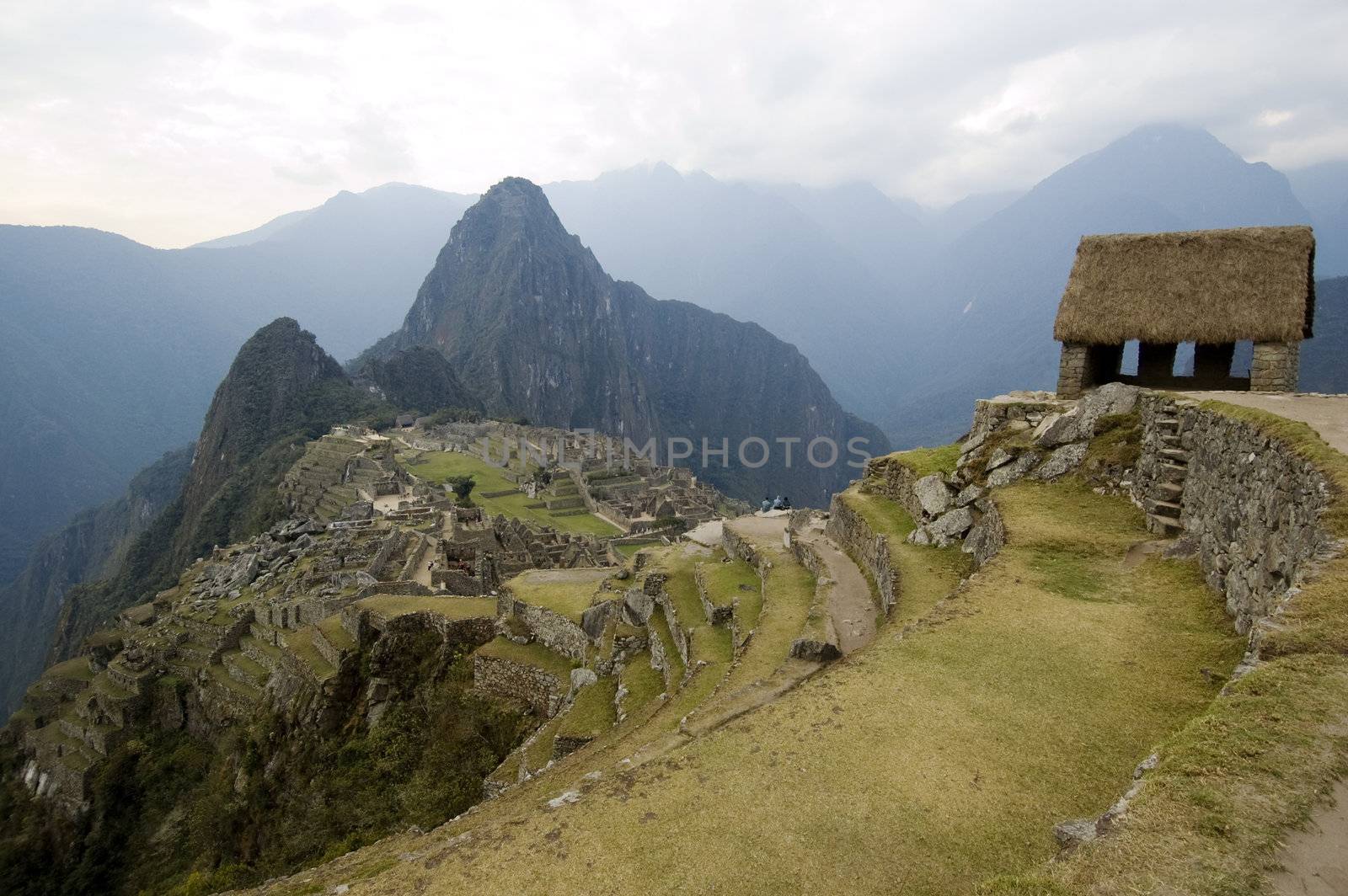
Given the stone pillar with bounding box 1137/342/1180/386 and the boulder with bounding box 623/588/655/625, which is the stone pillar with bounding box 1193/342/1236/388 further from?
the boulder with bounding box 623/588/655/625

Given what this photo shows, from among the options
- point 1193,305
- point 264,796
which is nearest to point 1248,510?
point 1193,305

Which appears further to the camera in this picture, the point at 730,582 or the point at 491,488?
the point at 491,488

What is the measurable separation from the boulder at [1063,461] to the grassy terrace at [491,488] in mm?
37143

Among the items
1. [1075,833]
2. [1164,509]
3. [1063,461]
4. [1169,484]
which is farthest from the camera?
[1063,461]

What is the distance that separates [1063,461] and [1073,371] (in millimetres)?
3790

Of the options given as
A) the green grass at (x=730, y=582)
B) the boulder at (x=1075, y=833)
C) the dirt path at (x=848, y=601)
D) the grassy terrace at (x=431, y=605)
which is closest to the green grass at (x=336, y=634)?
the grassy terrace at (x=431, y=605)

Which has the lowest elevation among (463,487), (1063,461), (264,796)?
(463,487)

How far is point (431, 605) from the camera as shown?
1745cm

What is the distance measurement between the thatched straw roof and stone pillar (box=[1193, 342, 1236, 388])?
122 cm

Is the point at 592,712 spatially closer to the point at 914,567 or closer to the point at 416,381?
the point at 914,567

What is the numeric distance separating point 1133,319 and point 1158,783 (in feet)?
39.4

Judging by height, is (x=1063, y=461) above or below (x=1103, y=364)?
below

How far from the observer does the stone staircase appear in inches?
322

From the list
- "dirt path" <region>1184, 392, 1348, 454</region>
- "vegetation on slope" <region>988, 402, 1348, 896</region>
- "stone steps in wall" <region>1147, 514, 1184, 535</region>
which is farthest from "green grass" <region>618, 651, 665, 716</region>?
"dirt path" <region>1184, 392, 1348, 454</region>
